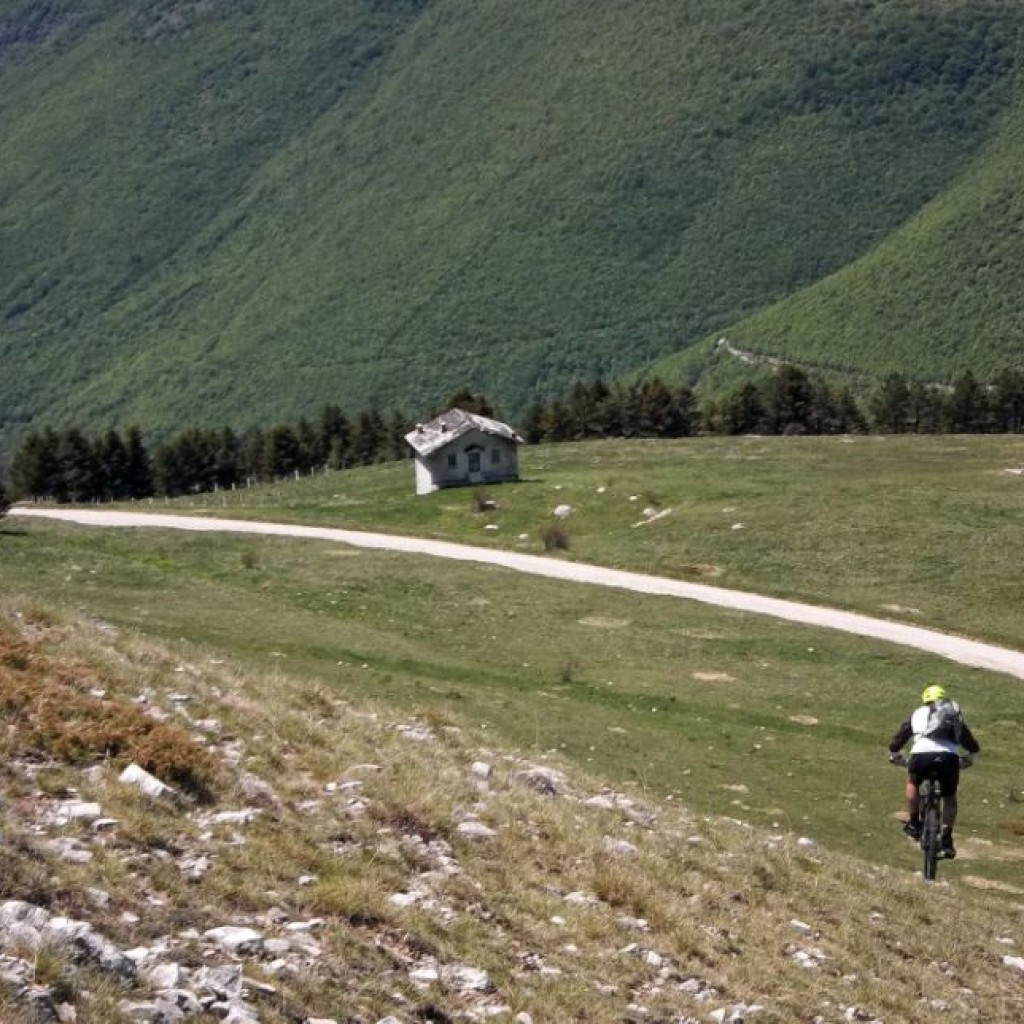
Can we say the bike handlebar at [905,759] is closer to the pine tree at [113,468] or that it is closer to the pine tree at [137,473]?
the pine tree at [113,468]

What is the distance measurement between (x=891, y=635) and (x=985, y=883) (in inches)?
952

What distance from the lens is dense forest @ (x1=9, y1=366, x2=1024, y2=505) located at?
133m

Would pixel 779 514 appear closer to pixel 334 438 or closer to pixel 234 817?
pixel 234 817

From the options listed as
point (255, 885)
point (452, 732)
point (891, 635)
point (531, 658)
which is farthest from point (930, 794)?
point (891, 635)

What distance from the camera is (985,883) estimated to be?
2402 cm

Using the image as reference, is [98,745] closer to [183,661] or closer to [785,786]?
[183,661]

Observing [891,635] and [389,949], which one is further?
[891,635]

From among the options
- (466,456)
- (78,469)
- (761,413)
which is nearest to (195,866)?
(466,456)

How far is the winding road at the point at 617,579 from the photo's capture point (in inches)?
1832

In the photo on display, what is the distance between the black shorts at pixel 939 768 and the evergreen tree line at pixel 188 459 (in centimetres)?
11770

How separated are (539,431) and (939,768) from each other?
120m

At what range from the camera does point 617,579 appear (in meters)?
57.0

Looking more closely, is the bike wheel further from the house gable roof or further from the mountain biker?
the house gable roof

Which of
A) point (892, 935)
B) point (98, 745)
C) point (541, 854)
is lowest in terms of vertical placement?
point (892, 935)
